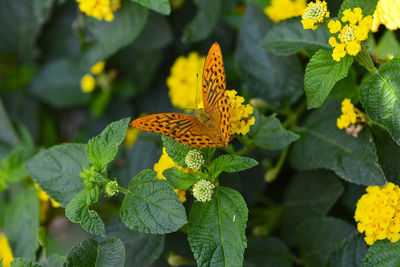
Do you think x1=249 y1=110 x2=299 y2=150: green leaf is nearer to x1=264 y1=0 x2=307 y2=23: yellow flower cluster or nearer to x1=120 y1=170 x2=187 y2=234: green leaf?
x1=120 y1=170 x2=187 y2=234: green leaf

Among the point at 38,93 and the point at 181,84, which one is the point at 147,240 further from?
the point at 38,93

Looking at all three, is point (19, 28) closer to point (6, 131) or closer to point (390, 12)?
point (6, 131)

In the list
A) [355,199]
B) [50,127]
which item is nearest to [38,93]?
[50,127]

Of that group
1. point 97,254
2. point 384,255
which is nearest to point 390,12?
point 384,255

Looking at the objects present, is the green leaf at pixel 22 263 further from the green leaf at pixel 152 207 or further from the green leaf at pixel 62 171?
the green leaf at pixel 152 207

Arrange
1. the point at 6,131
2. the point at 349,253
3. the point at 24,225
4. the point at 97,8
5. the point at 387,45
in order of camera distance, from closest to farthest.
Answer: the point at 349,253, the point at 387,45, the point at 97,8, the point at 24,225, the point at 6,131

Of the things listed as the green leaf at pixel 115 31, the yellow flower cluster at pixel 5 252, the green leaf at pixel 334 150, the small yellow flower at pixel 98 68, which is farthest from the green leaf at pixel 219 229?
the small yellow flower at pixel 98 68
